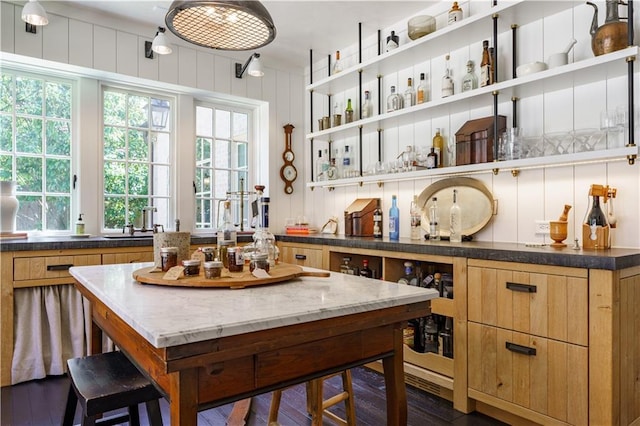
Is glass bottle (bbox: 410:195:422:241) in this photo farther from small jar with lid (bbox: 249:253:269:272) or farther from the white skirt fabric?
the white skirt fabric

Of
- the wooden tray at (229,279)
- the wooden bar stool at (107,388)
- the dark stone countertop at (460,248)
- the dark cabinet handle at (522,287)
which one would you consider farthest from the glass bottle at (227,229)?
the dark cabinet handle at (522,287)

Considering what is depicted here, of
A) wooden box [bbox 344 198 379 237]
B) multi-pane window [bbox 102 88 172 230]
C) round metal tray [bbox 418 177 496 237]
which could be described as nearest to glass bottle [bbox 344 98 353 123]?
wooden box [bbox 344 198 379 237]

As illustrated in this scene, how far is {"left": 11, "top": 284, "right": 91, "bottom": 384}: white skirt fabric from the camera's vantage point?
2.63m

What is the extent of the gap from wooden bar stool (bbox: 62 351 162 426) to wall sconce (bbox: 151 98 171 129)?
260 cm

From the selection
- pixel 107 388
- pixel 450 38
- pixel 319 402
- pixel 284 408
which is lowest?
pixel 284 408

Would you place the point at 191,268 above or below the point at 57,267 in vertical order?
above

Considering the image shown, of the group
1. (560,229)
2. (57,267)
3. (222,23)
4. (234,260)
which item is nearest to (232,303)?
(234,260)

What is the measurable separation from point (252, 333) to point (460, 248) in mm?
1557

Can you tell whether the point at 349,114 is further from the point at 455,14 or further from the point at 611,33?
the point at 611,33

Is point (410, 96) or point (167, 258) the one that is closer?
point (167, 258)

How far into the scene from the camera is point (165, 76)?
11.5 ft

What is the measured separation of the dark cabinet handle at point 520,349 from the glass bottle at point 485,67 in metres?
1.51

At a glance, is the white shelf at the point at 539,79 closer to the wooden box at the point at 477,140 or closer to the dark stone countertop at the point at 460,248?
the wooden box at the point at 477,140

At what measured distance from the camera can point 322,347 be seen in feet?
3.68
